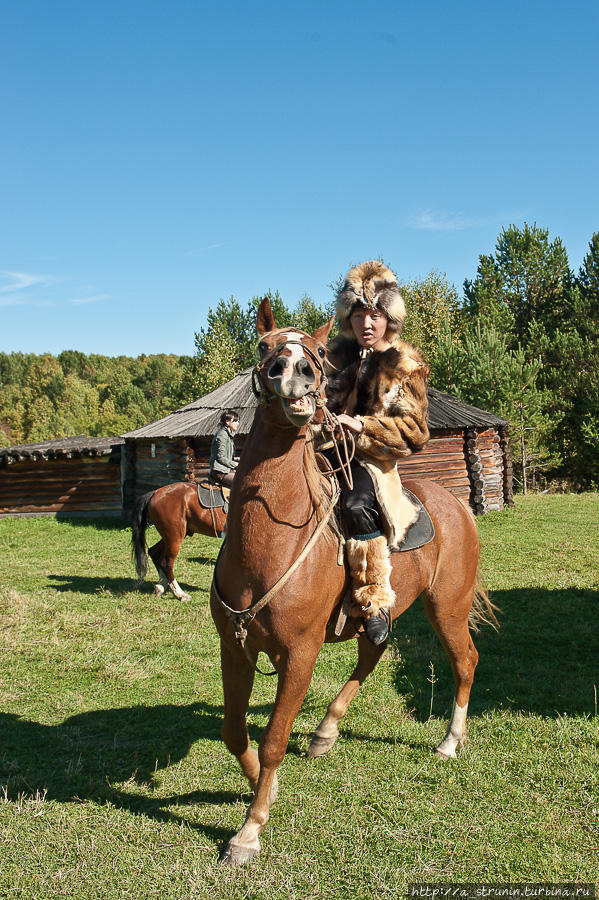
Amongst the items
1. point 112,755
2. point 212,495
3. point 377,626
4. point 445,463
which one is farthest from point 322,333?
point 445,463

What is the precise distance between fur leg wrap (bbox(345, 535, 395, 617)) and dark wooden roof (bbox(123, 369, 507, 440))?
13.4m

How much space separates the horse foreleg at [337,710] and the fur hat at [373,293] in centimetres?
223

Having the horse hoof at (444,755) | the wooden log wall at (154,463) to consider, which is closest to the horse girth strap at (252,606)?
the horse hoof at (444,755)

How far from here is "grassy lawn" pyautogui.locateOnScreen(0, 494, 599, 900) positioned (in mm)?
2930

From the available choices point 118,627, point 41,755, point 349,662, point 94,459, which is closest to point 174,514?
point 118,627

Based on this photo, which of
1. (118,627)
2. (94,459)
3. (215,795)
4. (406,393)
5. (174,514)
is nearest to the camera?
(406,393)

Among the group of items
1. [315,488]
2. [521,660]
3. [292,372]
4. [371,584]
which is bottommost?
[521,660]

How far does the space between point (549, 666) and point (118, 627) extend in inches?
203

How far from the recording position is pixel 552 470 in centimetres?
3122

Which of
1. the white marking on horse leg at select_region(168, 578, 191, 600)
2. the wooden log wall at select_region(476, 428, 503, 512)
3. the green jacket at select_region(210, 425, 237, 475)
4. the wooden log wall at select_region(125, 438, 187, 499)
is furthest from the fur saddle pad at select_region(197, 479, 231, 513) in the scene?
the wooden log wall at select_region(476, 428, 503, 512)

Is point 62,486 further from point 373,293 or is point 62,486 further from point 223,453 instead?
point 373,293

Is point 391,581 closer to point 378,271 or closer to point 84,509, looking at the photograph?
point 378,271

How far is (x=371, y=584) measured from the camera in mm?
3312

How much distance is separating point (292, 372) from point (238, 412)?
15987 mm
